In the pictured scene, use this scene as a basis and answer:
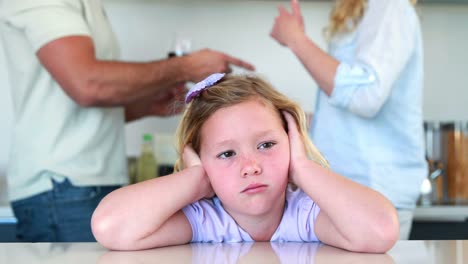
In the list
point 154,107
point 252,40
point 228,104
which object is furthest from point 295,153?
point 252,40

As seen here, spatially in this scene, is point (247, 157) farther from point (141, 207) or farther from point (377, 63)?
point (377, 63)

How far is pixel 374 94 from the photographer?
1.50 metres

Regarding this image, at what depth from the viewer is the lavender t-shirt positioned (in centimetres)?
108

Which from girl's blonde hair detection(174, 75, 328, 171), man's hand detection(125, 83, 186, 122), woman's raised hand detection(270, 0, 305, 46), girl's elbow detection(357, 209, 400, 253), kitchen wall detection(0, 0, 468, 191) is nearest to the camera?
girl's elbow detection(357, 209, 400, 253)

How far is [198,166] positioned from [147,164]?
45.3 inches

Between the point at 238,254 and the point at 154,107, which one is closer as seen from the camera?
the point at 238,254

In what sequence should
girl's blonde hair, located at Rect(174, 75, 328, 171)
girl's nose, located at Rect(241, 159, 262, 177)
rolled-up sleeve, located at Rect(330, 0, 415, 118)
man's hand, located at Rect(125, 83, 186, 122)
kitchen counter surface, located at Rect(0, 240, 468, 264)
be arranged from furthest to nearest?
man's hand, located at Rect(125, 83, 186, 122), rolled-up sleeve, located at Rect(330, 0, 415, 118), girl's blonde hair, located at Rect(174, 75, 328, 171), girl's nose, located at Rect(241, 159, 262, 177), kitchen counter surface, located at Rect(0, 240, 468, 264)

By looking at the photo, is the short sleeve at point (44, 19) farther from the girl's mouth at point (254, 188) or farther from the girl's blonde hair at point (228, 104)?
the girl's mouth at point (254, 188)

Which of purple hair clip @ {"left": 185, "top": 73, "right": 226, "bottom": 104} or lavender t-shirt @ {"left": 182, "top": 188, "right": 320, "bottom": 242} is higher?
purple hair clip @ {"left": 185, "top": 73, "right": 226, "bottom": 104}

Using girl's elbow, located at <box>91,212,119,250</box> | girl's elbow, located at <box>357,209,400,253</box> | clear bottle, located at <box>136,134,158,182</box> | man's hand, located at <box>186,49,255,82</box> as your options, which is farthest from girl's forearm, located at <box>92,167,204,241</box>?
clear bottle, located at <box>136,134,158,182</box>

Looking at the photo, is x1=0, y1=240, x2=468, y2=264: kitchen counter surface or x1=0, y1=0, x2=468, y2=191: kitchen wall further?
x1=0, y1=0, x2=468, y2=191: kitchen wall

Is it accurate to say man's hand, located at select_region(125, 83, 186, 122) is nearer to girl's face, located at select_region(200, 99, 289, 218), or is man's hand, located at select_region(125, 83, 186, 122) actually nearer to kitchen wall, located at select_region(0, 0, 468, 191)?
kitchen wall, located at select_region(0, 0, 468, 191)

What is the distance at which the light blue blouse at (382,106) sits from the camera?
4.95 ft

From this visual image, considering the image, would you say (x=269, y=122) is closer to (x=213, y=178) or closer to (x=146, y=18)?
(x=213, y=178)
